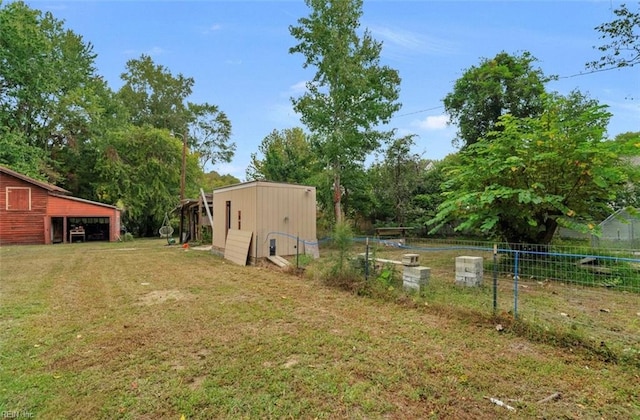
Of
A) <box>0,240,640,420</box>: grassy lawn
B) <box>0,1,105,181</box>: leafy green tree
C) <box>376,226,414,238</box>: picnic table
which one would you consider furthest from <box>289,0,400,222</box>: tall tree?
<box>0,1,105,181</box>: leafy green tree

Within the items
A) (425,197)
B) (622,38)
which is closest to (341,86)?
(425,197)

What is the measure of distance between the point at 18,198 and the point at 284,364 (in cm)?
2132

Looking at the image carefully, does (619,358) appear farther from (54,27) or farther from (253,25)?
(54,27)

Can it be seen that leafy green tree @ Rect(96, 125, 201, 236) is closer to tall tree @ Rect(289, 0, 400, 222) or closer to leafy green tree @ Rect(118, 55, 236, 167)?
leafy green tree @ Rect(118, 55, 236, 167)

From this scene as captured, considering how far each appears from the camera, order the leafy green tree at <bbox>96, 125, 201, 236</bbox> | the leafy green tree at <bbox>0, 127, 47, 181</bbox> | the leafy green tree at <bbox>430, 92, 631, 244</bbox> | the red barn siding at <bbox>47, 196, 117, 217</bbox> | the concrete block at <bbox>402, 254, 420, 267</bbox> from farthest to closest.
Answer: the leafy green tree at <bbox>96, 125, 201, 236</bbox> < the leafy green tree at <bbox>0, 127, 47, 181</bbox> < the red barn siding at <bbox>47, 196, 117, 217</bbox> < the leafy green tree at <bbox>430, 92, 631, 244</bbox> < the concrete block at <bbox>402, 254, 420, 267</bbox>

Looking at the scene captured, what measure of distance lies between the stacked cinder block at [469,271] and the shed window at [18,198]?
21.6m

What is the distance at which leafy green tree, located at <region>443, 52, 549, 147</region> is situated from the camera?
1481cm

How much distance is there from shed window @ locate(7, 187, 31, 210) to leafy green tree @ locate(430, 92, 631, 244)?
2109 cm

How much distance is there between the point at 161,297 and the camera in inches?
220

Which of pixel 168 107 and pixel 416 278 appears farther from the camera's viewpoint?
pixel 168 107

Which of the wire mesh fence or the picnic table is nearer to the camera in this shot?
the wire mesh fence

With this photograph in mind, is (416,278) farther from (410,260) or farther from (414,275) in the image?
(410,260)

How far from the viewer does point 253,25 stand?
35.1 ft

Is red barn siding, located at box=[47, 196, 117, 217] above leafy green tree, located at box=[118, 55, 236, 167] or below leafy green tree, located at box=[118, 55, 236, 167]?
below
